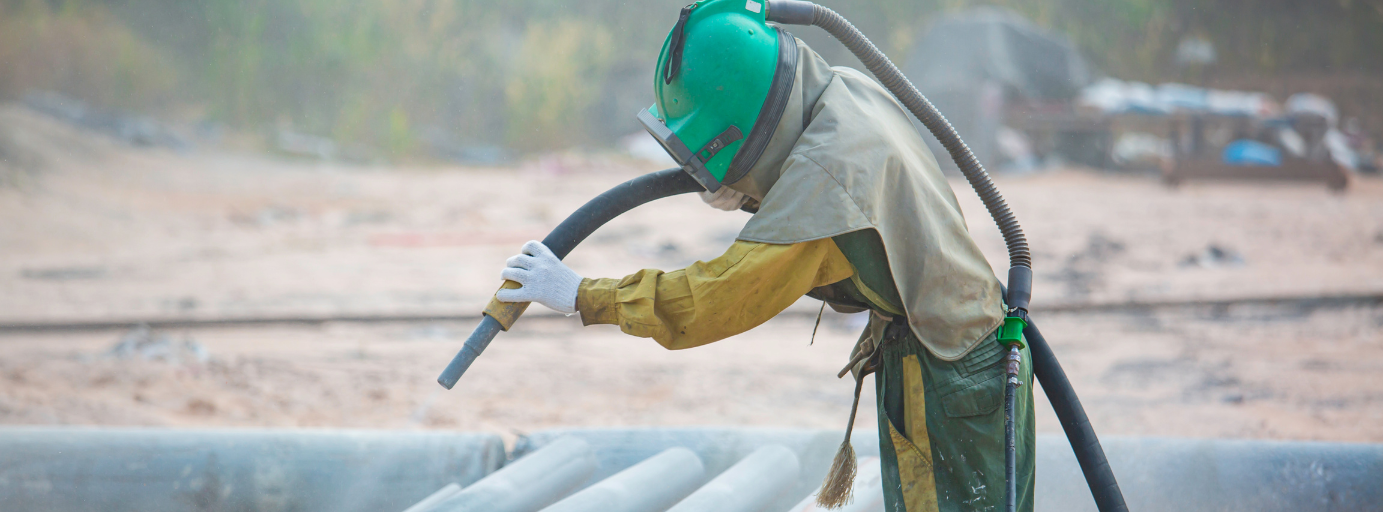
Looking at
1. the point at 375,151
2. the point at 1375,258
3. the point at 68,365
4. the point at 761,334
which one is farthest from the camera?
the point at 375,151

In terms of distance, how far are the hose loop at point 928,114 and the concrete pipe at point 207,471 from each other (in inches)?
57.9

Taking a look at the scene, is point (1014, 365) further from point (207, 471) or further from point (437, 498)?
point (207, 471)

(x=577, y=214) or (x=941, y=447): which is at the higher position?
(x=577, y=214)

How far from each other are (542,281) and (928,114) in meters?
0.72

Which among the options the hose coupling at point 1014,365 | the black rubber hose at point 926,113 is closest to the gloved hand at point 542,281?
the black rubber hose at point 926,113

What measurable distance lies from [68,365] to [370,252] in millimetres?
2953

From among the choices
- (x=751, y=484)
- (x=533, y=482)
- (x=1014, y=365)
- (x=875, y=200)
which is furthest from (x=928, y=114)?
(x=533, y=482)

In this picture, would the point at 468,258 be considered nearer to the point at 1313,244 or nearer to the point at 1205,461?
the point at 1205,461

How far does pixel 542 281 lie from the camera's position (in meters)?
1.34

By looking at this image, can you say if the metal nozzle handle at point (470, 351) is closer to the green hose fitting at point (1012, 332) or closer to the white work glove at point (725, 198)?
the white work glove at point (725, 198)

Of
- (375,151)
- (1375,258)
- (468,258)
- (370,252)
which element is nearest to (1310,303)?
(1375,258)

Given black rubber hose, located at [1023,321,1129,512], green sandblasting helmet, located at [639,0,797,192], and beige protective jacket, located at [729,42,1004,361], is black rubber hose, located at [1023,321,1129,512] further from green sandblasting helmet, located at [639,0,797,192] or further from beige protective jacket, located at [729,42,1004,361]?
green sandblasting helmet, located at [639,0,797,192]

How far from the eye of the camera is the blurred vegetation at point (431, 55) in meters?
13.4

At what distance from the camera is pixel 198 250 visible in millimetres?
7043
